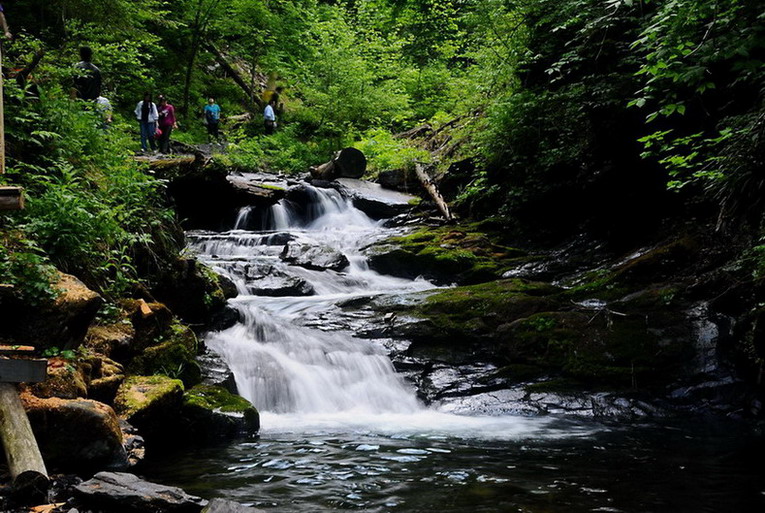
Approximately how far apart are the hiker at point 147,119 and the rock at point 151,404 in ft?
43.5

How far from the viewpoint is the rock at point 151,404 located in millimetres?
5262

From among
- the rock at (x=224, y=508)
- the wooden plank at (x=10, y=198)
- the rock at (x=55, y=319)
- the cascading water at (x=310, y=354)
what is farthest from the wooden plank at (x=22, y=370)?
the cascading water at (x=310, y=354)

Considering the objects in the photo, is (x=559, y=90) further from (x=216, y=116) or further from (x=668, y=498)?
(x=216, y=116)

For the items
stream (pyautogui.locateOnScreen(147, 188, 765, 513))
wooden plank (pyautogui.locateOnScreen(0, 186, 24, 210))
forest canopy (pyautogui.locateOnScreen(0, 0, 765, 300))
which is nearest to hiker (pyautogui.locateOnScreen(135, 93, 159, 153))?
forest canopy (pyautogui.locateOnScreen(0, 0, 765, 300))

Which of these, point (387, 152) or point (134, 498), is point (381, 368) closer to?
point (134, 498)

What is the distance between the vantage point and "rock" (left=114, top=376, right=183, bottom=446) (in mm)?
5262

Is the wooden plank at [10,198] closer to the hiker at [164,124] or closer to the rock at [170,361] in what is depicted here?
the rock at [170,361]

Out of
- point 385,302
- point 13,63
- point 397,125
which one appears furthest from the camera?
point 397,125

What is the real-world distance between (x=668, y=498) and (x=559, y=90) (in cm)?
976

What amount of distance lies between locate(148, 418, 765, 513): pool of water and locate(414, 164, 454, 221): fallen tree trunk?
903 cm

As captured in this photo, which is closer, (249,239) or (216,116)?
(249,239)

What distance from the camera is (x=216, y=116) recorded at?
2217 centimetres

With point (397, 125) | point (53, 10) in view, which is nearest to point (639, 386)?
point (53, 10)

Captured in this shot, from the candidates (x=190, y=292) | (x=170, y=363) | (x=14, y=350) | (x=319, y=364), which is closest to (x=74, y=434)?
(x=14, y=350)
